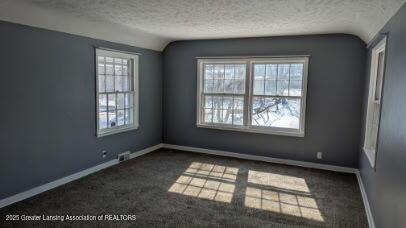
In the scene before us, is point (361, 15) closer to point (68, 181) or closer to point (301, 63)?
point (301, 63)

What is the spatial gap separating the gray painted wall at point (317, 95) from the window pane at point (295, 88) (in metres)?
0.18

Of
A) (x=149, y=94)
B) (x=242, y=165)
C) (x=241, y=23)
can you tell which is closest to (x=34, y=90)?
(x=149, y=94)

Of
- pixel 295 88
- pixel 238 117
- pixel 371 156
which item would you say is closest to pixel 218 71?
pixel 238 117

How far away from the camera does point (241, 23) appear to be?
3.92m

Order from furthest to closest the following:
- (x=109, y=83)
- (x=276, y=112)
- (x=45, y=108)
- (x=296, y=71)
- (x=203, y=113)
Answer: (x=203, y=113) → (x=276, y=112) → (x=296, y=71) → (x=109, y=83) → (x=45, y=108)

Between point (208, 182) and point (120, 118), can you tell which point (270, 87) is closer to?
point (208, 182)

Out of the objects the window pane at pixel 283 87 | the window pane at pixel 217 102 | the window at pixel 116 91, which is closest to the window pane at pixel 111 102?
the window at pixel 116 91

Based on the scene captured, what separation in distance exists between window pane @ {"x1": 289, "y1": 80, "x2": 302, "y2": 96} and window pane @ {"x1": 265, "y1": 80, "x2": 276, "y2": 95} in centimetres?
31

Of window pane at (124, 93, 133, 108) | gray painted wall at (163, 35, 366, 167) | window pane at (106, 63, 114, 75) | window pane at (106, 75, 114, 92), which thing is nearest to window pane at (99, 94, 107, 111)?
window pane at (106, 75, 114, 92)

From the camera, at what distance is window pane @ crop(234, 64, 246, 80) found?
211 inches

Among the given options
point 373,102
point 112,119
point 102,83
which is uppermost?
point 102,83

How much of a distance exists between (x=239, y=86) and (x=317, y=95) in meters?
1.47

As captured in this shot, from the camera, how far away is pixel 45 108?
3.62 metres

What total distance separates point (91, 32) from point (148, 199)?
263 cm
